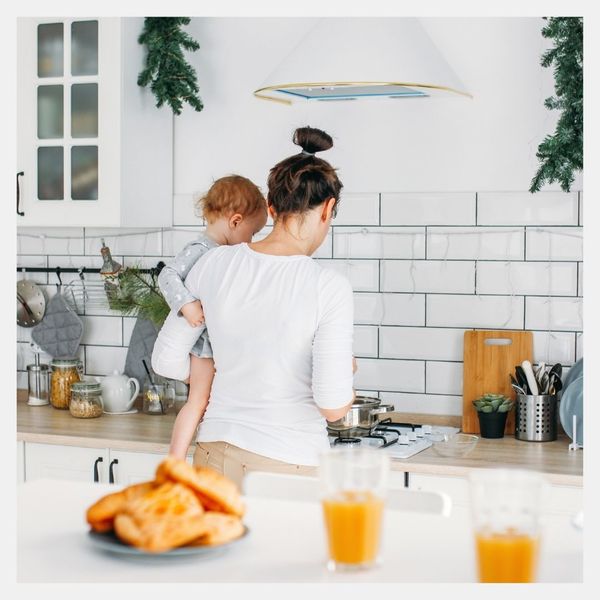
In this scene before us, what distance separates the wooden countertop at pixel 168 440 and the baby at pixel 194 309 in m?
0.43

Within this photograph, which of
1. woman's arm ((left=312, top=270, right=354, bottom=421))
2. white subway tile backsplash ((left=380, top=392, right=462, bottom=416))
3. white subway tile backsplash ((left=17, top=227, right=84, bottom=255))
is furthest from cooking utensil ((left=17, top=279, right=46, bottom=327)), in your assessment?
woman's arm ((left=312, top=270, right=354, bottom=421))

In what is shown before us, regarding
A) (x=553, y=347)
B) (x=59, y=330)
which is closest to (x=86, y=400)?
(x=59, y=330)

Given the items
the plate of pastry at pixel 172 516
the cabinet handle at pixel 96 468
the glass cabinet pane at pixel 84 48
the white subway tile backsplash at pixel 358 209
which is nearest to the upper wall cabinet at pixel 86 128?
the glass cabinet pane at pixel 84 48

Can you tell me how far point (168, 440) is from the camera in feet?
9.64

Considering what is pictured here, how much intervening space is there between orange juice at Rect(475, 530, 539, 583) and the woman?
1011mm

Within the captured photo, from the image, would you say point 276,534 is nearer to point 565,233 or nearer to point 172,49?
point 565,233

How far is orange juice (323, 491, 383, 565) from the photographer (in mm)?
1107

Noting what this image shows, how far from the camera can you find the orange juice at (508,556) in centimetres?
105

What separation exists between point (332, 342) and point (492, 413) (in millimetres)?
1068

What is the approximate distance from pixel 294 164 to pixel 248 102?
126 centimetres

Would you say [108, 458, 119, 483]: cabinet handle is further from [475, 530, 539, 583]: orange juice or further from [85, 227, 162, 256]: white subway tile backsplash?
[475, 530, 539, 583]: orange juice

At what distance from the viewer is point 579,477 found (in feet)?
8.34

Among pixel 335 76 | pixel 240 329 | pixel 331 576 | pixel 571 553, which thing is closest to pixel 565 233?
pixel 335 76

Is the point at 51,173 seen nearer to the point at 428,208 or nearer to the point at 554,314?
the point at 428,208
